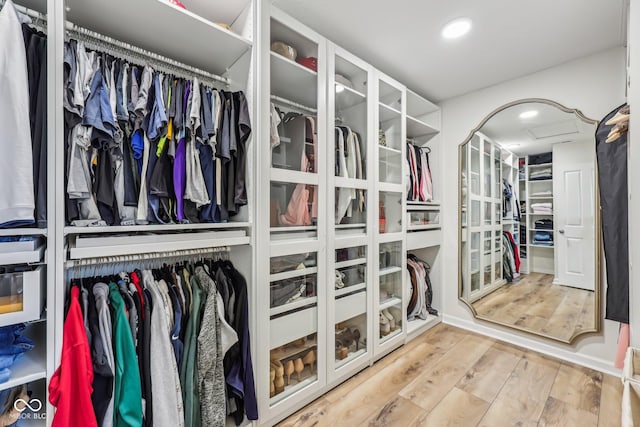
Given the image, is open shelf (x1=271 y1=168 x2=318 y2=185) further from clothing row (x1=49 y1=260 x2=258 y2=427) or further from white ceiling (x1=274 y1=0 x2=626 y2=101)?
white ceiling (x1=274 y1=0 x2=626 y2=101)

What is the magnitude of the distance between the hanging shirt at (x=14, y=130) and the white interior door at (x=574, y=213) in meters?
3.26

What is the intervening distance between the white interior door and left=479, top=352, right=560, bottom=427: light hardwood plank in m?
0.71

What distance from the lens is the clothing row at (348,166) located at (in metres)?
1.95

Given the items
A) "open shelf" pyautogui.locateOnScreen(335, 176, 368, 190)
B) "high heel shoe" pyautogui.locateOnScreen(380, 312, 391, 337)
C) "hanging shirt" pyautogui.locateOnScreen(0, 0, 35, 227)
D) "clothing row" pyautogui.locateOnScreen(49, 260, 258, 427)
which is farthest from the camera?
"high heel shoe" pyautogui.locateOnScreen(380, 312, 391, 337)

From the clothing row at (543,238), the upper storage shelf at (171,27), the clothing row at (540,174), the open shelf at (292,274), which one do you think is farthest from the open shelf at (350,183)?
the clothing row at (543,238)

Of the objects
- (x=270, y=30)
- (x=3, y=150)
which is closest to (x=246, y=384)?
(x=3, y=150)

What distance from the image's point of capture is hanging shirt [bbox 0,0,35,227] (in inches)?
34.9

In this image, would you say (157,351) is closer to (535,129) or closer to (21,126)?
(21,126)

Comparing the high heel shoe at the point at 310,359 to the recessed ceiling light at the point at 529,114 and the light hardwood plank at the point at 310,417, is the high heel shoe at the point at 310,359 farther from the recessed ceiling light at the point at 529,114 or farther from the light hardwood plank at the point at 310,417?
the recessed ceiling light at the point at 529,114

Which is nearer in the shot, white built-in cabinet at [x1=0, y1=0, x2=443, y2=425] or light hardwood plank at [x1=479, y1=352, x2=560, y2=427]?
white built-in cabinet at [x1=0, y1=0, x2=443, y2=425]

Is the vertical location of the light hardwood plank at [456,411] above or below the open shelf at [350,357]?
below

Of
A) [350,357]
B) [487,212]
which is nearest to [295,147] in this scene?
[350,357]

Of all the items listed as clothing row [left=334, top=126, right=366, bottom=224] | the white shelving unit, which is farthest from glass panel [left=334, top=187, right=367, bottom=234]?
the white shelving unit

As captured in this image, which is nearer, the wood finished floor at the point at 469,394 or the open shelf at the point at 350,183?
the wood finished floor at the point at 469,394
